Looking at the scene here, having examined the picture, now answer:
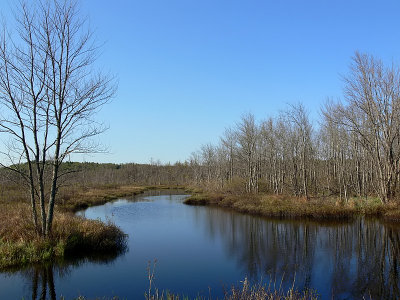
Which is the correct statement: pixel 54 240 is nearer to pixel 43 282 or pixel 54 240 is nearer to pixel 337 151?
pixel 43 282

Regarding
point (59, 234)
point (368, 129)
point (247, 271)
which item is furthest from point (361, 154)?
point (59, 234)

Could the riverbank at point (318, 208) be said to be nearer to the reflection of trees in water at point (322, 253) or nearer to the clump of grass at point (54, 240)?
the reflection of trees in water at point (322, 253)

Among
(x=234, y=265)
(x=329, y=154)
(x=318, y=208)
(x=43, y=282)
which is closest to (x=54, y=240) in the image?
(x=43, y=282)

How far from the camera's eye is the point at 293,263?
1083 cm

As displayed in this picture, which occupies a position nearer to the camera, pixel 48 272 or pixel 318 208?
pixel 48 272

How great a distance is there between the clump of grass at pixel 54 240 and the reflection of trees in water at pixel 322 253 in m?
5.61

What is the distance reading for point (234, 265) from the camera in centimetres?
1092

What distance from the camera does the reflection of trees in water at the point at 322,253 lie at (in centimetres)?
891

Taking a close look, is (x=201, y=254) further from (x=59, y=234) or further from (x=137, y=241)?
(x=59, y=234)

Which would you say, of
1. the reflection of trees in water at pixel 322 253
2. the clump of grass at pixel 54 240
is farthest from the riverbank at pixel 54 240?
the reflection of trees in water at pixel 322 253

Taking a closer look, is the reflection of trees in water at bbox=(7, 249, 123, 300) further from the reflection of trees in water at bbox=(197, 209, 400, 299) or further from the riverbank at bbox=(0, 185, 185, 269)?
the reflection of trees in water at bbox=(197, 209, 400, 299)

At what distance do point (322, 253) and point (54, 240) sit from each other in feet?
36.0

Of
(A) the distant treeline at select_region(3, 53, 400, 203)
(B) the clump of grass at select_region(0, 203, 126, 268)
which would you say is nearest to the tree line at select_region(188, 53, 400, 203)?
(A) the distant treeline at select_region(3, 53, 400, 203)

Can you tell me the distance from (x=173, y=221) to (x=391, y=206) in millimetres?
15317
